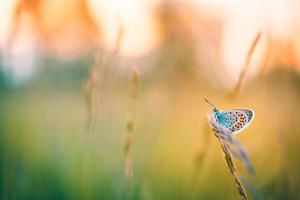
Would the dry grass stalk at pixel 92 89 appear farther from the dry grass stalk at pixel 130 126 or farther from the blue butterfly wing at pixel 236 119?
the blue butterfly wing at pixel 236 119

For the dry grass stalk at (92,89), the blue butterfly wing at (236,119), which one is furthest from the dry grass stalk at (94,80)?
the blue butterfly wing at (236,119)

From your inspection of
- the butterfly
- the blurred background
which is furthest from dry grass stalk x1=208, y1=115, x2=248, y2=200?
the blurred background

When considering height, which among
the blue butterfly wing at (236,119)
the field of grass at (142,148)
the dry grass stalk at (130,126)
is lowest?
the field of grass at (142,148)

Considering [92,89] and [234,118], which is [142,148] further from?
[234,118]

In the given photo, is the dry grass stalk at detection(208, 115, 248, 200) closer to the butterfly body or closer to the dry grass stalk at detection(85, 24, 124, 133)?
the butterfly body

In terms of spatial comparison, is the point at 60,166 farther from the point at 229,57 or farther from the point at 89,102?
the point at 89,102

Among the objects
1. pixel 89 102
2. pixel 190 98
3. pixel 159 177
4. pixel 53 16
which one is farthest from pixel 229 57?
pixel 190 98

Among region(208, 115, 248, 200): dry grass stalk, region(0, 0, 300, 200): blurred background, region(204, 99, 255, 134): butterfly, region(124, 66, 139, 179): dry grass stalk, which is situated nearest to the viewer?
region(208, 115, 248, 200): dry grass stalk
